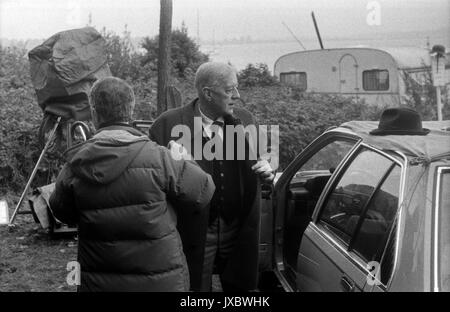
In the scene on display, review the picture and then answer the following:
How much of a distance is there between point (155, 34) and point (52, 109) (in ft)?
23.8

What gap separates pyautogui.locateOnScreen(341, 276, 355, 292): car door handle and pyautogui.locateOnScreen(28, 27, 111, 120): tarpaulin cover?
381 centimetres

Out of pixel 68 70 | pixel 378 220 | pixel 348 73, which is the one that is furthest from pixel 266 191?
pixel 348 73

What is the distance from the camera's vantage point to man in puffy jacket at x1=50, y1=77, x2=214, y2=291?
244 centimetres

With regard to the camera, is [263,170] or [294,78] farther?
[294,78]

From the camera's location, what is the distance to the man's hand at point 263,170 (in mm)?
3248

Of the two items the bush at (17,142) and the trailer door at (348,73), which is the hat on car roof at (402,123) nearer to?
the bush at (17,142)

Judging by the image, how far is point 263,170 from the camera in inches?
128

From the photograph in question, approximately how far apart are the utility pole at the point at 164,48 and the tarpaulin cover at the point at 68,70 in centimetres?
68

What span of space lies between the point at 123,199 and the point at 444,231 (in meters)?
1.29

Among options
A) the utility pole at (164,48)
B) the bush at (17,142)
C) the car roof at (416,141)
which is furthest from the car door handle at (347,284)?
the bush at (17,142)

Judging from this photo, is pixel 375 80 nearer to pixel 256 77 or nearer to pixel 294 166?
pixel 256 77

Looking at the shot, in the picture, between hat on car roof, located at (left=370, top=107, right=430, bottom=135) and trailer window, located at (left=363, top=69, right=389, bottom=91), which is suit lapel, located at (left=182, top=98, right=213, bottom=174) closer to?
hat on car roof, located at (left=370, top=107, right=430, bottom=135)
